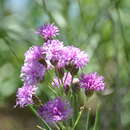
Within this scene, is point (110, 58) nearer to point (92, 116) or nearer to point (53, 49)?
point (92, 116)

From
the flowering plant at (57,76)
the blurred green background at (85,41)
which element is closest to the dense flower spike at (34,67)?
the flowering plant at (57,76)

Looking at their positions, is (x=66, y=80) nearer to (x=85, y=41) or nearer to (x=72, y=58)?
(x=72, y=58)

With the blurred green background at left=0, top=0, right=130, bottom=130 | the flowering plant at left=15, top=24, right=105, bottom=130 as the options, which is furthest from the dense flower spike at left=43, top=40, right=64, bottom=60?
the blurred green background at left=0, top=0, right=130, bottom=130

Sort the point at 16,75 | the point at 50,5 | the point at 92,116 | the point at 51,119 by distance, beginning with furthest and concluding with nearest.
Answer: the point at 92,116
the point at 16,75
the point at 50,5
the point at 51,119

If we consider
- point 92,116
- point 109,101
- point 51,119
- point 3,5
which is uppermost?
point 3,5

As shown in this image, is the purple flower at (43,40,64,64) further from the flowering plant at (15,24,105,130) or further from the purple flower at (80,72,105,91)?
the purple flower at (80,72,105,91)

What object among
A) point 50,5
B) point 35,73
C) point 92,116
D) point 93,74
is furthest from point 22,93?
point 92,116

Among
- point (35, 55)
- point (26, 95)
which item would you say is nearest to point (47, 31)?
point (35, 55)
